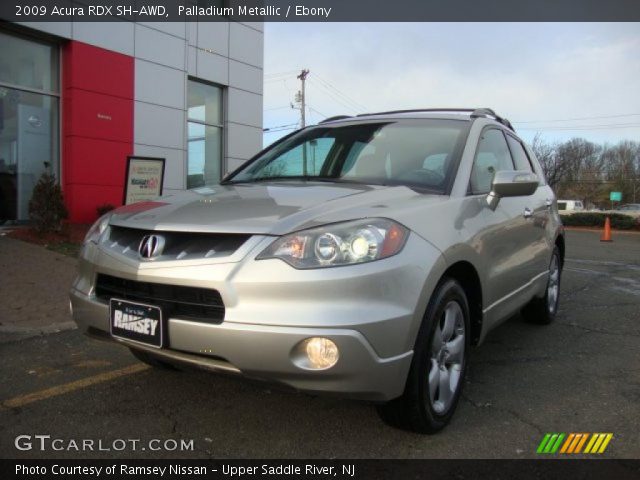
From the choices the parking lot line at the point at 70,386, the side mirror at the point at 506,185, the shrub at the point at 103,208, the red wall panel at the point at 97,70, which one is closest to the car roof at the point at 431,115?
the side mirror at the point at 506,185

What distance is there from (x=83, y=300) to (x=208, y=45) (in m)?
11.7

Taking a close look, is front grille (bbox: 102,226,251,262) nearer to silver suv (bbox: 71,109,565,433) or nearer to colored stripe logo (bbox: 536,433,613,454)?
silver suv (bbox: 71,109,565,433)

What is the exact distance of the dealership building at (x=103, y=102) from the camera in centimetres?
1020

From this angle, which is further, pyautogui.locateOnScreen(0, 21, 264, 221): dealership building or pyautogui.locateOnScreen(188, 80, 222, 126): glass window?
pyautogui.locateOnScreen(188, 80, 222, 126): glass window

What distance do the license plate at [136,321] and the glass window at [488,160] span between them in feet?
6.49

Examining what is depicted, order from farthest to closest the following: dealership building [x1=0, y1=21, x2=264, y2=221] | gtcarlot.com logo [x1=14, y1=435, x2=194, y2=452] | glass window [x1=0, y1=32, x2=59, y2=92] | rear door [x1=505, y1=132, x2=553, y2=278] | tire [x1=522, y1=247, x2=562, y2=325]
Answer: dealership building [x1=0, y1=21, x2=264, y2=221] < glass window [x1=0, y1=32, x2=59, y2=92] < tire [x1=522, y1=247, x2=562, y2=325] < rear door [x1=505, y1=132, x2=553, y2=278] < gtcarlot.com logo [x1=14, y1=435, x2=194, y2=452]

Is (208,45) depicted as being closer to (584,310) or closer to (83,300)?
(584,310)

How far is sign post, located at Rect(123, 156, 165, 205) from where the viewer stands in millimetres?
9828

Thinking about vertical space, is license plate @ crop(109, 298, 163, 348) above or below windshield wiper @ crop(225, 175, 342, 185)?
below

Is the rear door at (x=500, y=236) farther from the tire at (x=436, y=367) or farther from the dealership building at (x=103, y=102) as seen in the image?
the dealership building at (x=103, y=102)

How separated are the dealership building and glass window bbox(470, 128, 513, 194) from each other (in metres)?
8.71

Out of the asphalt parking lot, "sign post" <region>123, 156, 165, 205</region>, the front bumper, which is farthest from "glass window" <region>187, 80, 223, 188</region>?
the front bumper

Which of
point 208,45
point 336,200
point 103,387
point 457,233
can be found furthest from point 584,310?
point 208,45

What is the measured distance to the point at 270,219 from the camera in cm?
254
